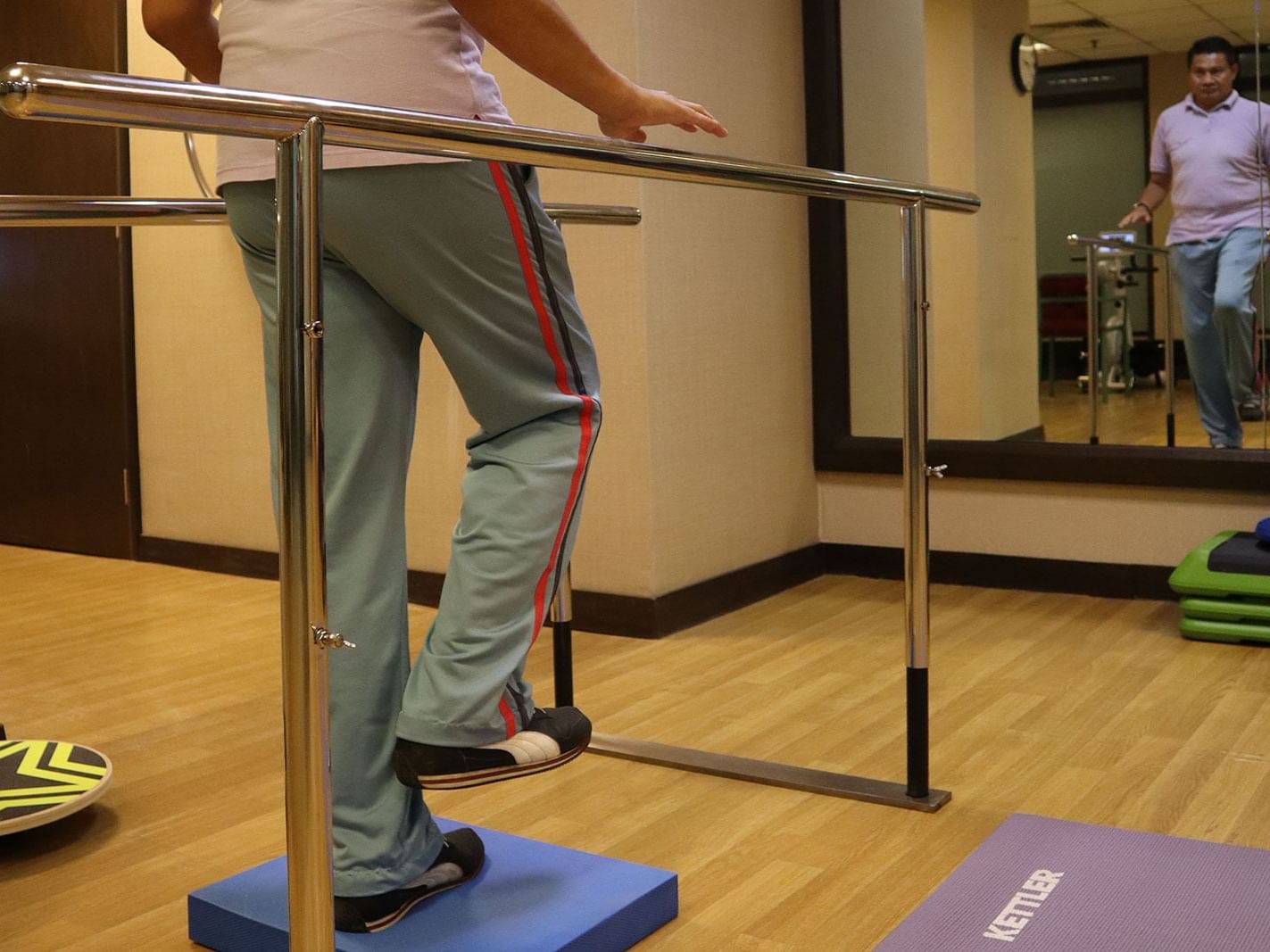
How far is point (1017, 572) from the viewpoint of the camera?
325 centimetres

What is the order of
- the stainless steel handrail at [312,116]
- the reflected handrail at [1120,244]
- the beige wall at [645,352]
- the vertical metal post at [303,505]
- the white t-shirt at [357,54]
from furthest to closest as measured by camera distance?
the reflected handrail at [1120,244] → the beige wall at [645,352] → the white t-shirt at [357,54] → the vertical metal post at [303,505] → the stainless steel handrail at [312,116]

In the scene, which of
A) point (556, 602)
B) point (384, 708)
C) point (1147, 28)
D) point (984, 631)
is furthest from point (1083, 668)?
point (384, 708)

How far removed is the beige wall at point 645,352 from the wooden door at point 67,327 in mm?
65

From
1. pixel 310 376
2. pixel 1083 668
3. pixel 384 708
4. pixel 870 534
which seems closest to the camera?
pixel 310 376

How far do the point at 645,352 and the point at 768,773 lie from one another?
1121mm

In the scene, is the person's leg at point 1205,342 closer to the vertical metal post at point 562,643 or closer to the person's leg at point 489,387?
the vertical metal post at point 562,643

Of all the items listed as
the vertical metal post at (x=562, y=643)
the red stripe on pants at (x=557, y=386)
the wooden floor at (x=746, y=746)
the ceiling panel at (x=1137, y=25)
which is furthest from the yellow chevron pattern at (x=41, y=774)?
the ceiling panel at (x=1137, y=25)

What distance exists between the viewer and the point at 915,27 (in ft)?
10.9

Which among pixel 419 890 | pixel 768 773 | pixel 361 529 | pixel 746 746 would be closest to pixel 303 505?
pixel 361 529

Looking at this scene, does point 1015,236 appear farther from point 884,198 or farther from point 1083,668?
point 884,198

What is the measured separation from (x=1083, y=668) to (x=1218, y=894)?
3.54 ft

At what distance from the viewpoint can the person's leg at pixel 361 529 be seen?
4.26ft

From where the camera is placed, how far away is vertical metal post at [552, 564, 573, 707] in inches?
82.0

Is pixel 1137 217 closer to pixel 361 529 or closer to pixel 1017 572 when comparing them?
pixel 1017 572
